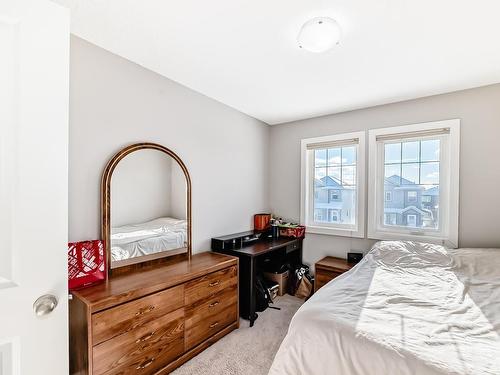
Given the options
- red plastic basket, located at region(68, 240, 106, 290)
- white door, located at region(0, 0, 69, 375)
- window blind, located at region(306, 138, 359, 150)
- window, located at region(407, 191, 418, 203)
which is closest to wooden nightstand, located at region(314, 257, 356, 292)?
window, located at region(407, 191, 418, 203)

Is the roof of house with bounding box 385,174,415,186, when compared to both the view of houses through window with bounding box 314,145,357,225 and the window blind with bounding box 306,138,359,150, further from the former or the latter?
the window blind with bounding box 306,138,359,150

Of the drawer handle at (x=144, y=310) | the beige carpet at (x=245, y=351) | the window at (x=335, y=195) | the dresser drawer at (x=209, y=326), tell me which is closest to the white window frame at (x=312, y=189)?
the window at (x=335, y=195)

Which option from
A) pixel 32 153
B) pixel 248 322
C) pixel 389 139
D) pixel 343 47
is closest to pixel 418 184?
pixel 389 139

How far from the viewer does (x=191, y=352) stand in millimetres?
1963

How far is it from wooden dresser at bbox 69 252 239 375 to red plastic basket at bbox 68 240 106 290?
0.23 ft

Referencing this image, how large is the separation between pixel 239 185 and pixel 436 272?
2170 millimetres

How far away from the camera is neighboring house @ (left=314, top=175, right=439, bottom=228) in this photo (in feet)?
9.00

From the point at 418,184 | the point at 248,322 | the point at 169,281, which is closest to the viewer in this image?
the point at 169,281

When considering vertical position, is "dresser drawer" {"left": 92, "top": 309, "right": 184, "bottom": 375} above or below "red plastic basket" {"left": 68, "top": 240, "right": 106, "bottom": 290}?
below

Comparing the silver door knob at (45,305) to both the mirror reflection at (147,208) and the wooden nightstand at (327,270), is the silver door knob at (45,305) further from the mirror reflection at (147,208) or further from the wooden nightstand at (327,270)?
the wooden nightstand at (327,270)

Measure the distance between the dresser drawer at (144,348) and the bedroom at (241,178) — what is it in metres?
0.02

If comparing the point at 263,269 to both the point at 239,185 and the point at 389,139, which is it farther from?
the point at 389,139

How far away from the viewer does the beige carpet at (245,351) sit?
1861 millimetres

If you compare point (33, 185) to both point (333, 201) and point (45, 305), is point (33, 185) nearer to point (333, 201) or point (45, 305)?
point (45, 305)
